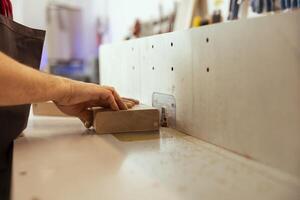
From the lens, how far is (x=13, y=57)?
0.68m

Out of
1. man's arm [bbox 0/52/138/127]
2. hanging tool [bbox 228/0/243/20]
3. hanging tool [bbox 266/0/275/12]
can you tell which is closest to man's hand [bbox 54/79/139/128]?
man's arm [bbox 0/52/138/127]

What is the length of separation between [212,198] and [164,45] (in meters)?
0.49

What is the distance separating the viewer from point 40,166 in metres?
0.50

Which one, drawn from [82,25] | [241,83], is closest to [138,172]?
[241,83]

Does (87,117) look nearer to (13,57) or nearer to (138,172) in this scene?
(13,57)

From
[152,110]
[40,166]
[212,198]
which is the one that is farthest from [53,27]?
[212,198]

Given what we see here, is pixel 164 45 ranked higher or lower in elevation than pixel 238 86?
higher

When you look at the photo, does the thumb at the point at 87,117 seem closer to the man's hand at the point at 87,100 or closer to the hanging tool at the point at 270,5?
the man's hand at the point at 87,100

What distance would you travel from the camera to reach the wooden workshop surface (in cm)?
39

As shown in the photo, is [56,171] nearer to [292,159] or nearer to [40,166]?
[40,166]

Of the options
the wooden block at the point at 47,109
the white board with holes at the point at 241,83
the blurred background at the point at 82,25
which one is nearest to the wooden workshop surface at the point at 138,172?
the white board with holes at the point at 241,83

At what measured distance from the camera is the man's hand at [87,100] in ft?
2.23

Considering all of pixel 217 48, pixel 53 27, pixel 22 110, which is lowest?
pixel 22 110

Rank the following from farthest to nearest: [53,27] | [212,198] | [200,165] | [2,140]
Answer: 1. [53,27]
2. [2,140]
3. [200,165]
4. [212,198]
